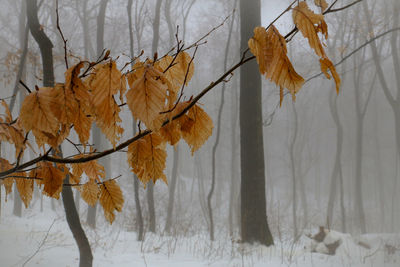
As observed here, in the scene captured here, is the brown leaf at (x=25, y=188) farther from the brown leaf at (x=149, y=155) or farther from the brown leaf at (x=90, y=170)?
the brown leaf at (x=149, y=155)

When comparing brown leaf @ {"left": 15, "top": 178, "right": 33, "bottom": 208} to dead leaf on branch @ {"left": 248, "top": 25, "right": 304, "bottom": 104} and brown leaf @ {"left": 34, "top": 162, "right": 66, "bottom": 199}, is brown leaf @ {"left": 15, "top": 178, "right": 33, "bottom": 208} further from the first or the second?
dead leaf on branch @ {"left": 248, "top": 25, "right": 304, "bottom": 104}

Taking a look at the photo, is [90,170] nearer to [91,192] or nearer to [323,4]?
[91,192]

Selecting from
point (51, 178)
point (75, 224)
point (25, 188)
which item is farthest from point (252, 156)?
point (51, 178)

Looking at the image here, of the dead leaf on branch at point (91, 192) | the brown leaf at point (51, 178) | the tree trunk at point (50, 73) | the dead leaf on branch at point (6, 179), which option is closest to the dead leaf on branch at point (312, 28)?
the brown leaf at point (51, 178)

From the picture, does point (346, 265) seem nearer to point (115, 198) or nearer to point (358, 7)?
point (115, 198)

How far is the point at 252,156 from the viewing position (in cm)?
566

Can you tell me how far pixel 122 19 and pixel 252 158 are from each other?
10.9m

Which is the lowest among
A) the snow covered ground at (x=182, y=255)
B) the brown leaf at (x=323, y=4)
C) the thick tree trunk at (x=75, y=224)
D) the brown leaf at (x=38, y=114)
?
the snow covered ground at (x=182, y=255)

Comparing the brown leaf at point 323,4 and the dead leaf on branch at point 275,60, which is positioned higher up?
the brown leaf at point 323,4

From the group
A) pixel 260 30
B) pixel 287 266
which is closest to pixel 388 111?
pixel 287 266

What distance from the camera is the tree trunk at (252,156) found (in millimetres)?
5535

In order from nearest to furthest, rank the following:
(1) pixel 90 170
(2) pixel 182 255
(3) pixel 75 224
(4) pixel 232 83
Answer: (1) pixel 90 170 < (3) pixel 75 224 < (2) pixel 182 255 < (4) pixel 232 83

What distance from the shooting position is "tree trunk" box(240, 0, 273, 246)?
5.54 m

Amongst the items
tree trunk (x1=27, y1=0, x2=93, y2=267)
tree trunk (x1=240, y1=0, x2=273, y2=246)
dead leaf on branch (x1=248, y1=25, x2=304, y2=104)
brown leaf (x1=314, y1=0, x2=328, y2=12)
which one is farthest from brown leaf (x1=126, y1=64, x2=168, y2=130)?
tree trunk (x1=240, y1=0, x2=273, y2=246)
